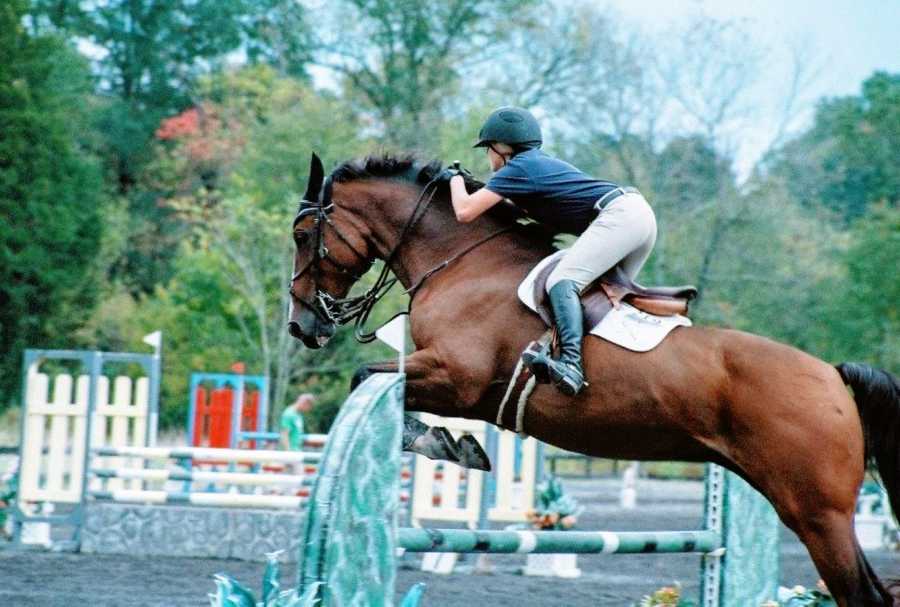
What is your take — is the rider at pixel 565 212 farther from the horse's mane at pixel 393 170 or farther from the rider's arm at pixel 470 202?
the horse's mane at pixel 393 170

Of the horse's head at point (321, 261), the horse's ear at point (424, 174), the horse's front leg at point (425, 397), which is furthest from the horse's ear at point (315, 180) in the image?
the horse's front leg at point (425, 397)

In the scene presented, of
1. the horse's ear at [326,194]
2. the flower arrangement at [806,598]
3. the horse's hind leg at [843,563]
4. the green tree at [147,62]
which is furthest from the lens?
the green tree at [147,62]

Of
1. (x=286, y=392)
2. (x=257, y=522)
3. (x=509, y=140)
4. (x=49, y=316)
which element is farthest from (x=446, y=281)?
(x=49, y=316)

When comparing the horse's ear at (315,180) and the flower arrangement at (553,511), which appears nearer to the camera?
the horse's ear at (315,180)

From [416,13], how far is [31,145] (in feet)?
31.2

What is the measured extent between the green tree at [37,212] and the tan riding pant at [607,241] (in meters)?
24.5

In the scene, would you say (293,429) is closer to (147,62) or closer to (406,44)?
(406,44)

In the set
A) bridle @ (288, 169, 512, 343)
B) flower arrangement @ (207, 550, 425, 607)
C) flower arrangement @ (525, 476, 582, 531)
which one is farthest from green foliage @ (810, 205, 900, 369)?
flower arrangement @ (207, 550, 425, 607)

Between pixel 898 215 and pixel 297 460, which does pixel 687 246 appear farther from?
pixel 297 460

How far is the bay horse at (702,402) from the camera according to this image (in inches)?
187

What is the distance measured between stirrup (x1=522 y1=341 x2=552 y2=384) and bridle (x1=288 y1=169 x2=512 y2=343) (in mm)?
712

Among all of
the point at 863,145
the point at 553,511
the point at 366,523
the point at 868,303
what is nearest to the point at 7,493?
the point at 553,511

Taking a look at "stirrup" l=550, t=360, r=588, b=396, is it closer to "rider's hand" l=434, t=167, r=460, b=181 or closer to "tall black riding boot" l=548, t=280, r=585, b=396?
"tall black riding boot" l=548, t=280, r=585, b=396

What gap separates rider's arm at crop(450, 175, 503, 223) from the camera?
5133mm
